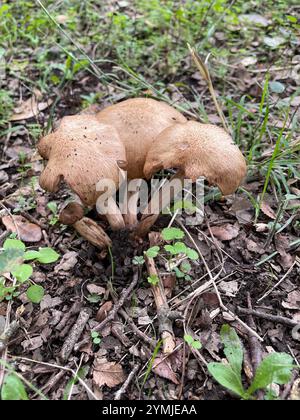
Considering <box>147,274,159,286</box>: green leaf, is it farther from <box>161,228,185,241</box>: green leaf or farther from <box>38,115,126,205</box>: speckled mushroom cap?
<box>38,115,126,205</box>: speckled mushroom cap

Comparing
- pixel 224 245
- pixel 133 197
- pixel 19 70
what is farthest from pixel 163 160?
pixel 19 70

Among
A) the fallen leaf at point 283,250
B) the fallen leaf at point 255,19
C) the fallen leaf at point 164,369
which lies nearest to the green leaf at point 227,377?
the fallen leaf at point 164,369

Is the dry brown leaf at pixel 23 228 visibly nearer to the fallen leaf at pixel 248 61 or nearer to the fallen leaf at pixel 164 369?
the fallen leaf at pixel 164 369

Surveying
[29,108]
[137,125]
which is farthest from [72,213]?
[29,108]

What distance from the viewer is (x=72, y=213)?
2.47 metres

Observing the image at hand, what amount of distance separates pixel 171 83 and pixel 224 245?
209 cm

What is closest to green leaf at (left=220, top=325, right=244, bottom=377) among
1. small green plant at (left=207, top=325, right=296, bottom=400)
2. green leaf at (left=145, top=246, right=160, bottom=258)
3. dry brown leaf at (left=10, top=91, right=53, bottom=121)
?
small green plant at (left=207, top=325, right=296, bottom=400)

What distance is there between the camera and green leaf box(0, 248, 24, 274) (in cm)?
208

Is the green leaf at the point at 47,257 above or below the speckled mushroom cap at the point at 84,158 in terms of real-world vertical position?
below

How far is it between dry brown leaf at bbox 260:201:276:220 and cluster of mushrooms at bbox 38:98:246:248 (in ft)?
2.41

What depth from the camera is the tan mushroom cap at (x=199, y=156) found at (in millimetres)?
2203

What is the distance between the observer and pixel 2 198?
3137 millimetres

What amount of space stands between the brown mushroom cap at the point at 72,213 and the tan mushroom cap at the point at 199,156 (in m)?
0.50

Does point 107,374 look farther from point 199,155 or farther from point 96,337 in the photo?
point 199,155
